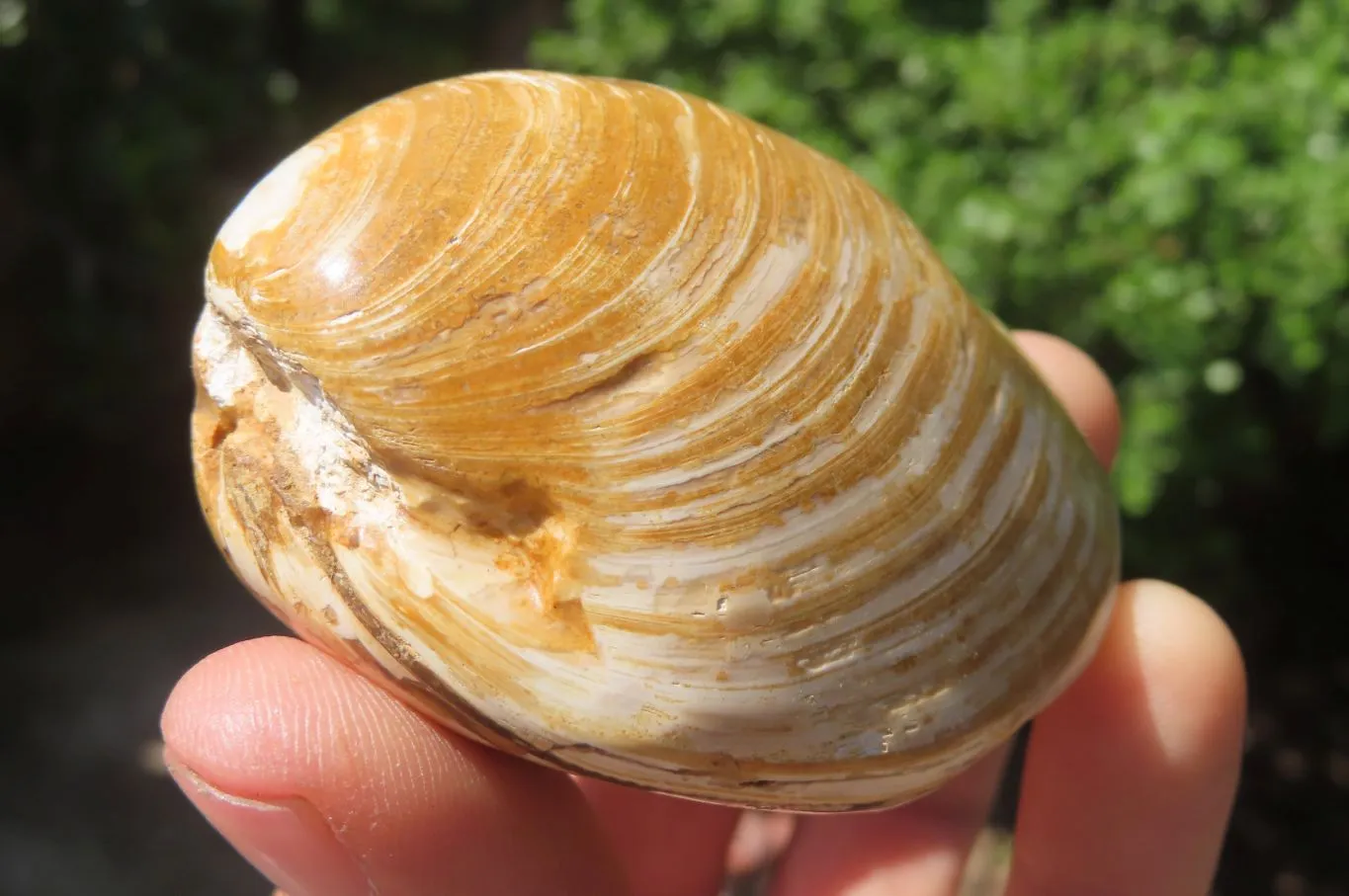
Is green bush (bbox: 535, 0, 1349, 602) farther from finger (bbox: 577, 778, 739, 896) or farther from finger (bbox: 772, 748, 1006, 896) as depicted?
finger (bbox: 577, 778, 739, 896)

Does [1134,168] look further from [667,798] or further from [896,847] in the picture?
[667,798]

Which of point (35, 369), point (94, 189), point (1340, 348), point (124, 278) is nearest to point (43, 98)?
point (94, 189)

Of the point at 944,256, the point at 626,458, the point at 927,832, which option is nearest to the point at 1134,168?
the point at 944,256

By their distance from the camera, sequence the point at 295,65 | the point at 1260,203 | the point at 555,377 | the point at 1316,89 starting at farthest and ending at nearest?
the point at 295,65
the point at 1316,89
the point at 1260,203
the point at 555,377

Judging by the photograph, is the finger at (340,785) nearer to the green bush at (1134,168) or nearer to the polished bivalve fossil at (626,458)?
the polished bivalve fossil at (626,458)

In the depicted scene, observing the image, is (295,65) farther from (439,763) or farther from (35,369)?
(439,763)

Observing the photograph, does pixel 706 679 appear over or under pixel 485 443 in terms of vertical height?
under

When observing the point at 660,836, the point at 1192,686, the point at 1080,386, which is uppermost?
the point at 1080,386
